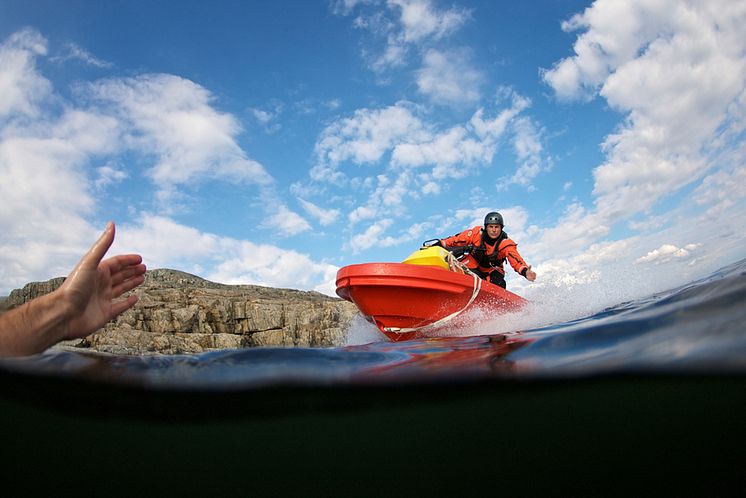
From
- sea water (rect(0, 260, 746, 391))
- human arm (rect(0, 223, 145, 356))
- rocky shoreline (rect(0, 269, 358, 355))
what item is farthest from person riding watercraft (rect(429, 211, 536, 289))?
rocky shoreline (rect(0, 269, 358, 355))

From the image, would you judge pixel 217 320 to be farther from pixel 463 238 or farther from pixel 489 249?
pixel 489 249

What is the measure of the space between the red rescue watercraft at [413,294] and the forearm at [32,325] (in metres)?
4.69

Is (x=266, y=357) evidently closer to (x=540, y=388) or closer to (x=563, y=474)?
(x=540, y=388)

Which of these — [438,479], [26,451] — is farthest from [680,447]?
[26,451]

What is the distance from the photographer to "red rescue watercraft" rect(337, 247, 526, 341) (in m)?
6.80

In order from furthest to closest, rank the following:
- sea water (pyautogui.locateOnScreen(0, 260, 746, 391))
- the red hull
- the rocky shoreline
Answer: the rocky shoreline < the red hull < sea water (pyautogui.locateOnScreen(0, 260, 746, 391))

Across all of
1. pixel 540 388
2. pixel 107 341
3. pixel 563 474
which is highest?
pixel 107 341

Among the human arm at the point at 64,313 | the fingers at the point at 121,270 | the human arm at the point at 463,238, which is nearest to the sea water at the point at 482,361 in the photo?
the human arm at the point at 64,313

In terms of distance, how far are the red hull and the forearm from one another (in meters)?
4.69

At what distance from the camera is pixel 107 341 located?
77.9ft

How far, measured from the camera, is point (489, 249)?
8.99 meters

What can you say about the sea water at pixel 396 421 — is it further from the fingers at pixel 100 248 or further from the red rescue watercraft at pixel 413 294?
the red rescue watercraft at pixel 413 294

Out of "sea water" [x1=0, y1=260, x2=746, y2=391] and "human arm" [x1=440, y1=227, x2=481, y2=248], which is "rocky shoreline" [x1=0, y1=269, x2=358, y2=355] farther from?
"sea water" [x1=0, y1=260, x2=746, y2=391]

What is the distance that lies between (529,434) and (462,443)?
20.0 inches
